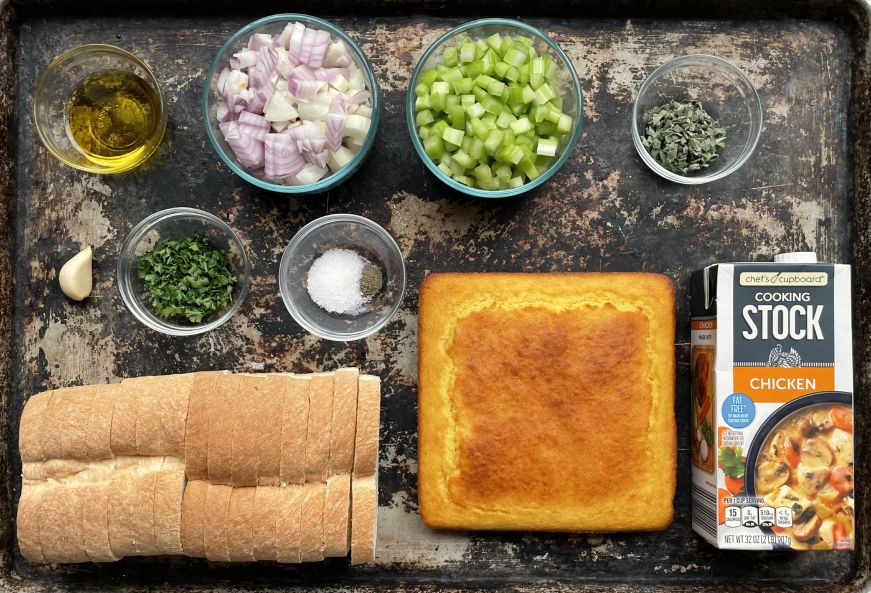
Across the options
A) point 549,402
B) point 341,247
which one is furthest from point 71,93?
point 549,402

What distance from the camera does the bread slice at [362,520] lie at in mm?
2396

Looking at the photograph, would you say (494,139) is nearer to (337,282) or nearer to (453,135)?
(453,135)

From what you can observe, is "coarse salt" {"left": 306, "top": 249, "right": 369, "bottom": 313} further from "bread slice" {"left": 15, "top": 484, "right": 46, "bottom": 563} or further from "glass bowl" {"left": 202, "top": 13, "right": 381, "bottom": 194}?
"bread slice" {"left": 15, "top": 484, "right": 46, "bottom": 563}

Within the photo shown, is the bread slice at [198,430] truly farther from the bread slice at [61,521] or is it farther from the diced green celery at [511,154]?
the diced green celery at [511,154]

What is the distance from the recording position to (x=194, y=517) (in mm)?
2387

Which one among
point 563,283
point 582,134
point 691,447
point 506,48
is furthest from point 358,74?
point 691,447

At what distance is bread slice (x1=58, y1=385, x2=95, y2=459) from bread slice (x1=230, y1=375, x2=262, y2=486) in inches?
21.9

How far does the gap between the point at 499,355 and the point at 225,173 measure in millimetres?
1344

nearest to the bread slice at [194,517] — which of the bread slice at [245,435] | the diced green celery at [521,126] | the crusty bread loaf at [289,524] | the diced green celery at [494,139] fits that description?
the bread slice at [245,435]

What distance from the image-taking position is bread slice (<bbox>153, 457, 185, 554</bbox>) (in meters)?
2.38

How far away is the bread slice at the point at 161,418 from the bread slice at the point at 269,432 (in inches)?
11.4

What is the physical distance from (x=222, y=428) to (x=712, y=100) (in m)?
2.30

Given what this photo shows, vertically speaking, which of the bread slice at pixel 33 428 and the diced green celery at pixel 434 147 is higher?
the diced green celery at pixel 434 147

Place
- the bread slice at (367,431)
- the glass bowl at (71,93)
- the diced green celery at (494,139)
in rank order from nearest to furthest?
the diced green celery at (494,139), the bread slice at (367,431), the glass bowl at (71,93)
